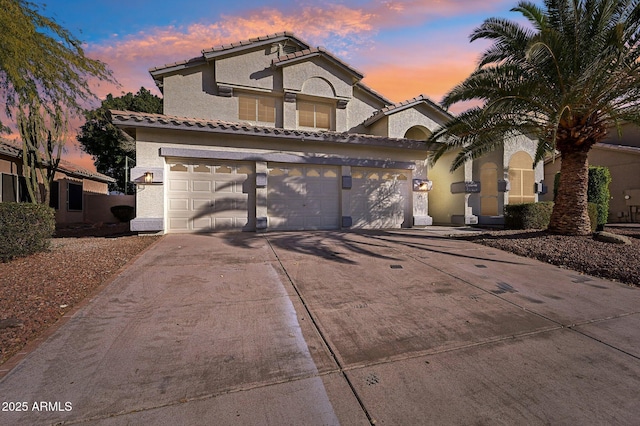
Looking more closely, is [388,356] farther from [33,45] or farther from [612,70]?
[33,45]

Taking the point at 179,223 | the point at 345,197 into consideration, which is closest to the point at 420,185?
the point at 345,197

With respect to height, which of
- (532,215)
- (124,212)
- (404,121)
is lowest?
(532,215)

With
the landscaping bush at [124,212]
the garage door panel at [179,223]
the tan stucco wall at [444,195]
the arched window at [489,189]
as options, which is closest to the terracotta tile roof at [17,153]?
the landscaping bush at [124,212]

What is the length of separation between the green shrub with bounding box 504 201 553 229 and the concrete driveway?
6.31 meters

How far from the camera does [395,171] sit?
12562 mm

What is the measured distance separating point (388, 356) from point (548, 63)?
9.18 metres

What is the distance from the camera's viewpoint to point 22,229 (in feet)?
20.0

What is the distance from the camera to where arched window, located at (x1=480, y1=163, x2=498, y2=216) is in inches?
534

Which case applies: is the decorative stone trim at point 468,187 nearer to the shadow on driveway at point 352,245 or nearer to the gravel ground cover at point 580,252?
the gravel ground cover at point 580,252

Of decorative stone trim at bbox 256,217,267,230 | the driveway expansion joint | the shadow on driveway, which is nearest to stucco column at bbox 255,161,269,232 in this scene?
decorative stone trim at bbox 256,217,267,230

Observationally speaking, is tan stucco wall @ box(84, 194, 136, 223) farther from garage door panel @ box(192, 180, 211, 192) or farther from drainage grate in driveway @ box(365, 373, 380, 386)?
drainage grate in driveway @ box(365, 373, 380, 386)

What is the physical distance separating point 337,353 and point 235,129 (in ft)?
29.4

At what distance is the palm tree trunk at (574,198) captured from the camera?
8164 mm

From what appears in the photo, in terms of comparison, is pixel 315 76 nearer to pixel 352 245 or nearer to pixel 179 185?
pixel 179 185
